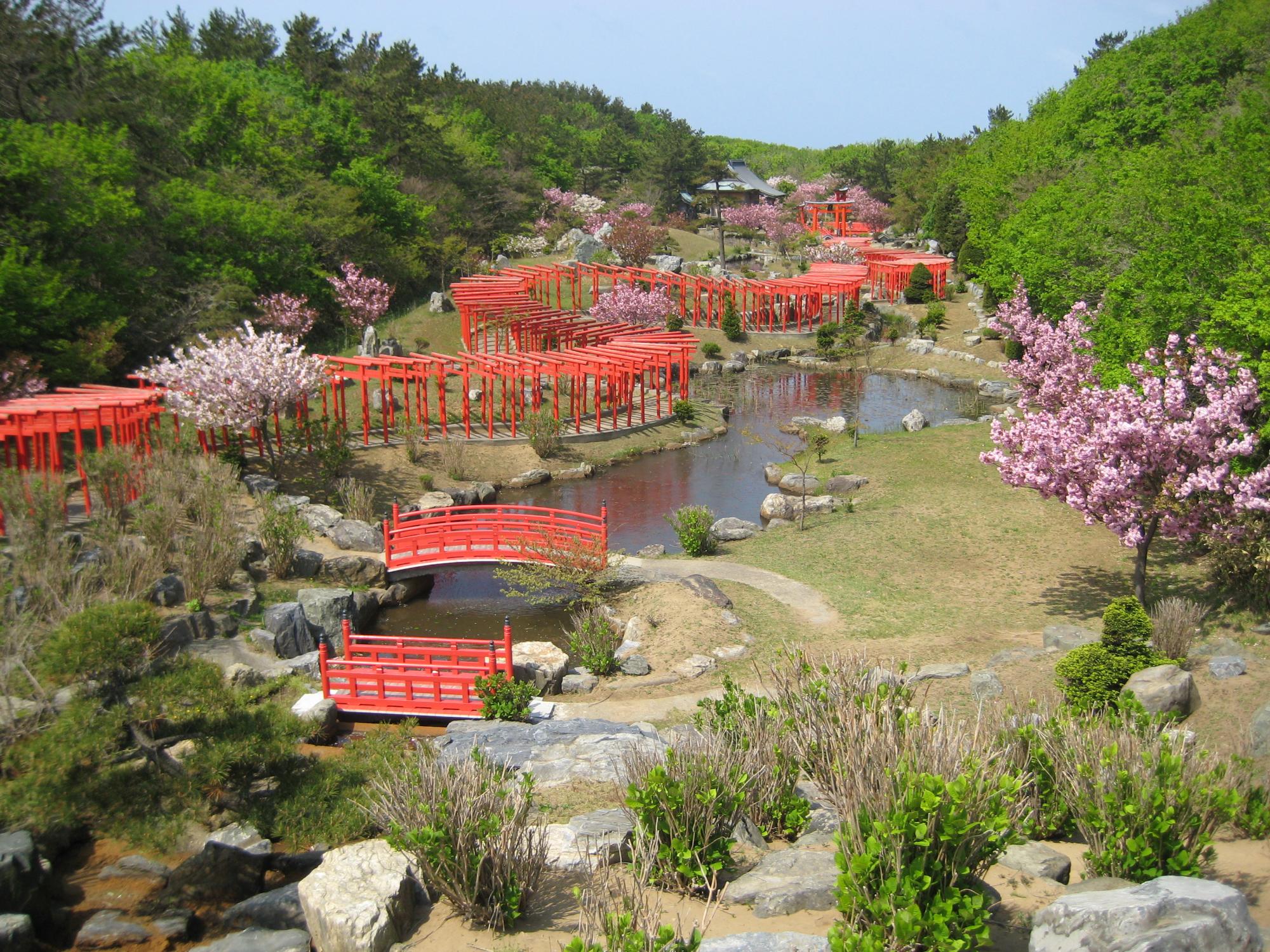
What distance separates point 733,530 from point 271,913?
15.7 meters

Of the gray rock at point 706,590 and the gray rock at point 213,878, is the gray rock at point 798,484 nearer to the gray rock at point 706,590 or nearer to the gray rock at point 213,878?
the gray rock at point 706,590

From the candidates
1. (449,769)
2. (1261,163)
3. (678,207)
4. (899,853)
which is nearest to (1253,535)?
(1261,163)

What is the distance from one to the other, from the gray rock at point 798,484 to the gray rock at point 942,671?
1206 centimetres

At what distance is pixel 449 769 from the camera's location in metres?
8.30

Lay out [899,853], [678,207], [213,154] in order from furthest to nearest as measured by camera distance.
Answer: [678,207]
[213,154]
[899,853]

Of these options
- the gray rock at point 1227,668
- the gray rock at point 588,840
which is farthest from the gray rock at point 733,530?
the gray rock at point 588,840

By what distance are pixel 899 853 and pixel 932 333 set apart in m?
44.6

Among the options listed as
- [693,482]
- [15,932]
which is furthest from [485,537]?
[15,932]

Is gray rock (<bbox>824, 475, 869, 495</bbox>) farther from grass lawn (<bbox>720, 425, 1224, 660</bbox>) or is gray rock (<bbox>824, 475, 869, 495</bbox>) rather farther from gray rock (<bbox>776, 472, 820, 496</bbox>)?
gray rock (<bbox>776, 472, 820, 496</bbox>)

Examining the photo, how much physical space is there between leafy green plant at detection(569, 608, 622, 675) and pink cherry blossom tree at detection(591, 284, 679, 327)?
→ 2625 cm

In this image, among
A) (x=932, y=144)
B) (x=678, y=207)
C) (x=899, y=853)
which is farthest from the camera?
(x=932, y=144)

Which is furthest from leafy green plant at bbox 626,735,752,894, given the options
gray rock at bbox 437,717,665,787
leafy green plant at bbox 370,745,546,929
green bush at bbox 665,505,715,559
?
green bush at bbox 665,505,715,559

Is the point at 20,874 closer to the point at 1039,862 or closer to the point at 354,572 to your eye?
the point at 1039,862

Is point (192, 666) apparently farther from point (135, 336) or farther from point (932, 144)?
point (932, 144)
